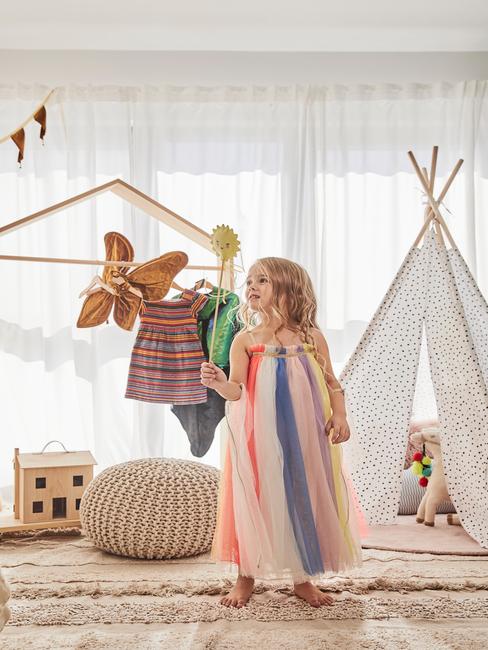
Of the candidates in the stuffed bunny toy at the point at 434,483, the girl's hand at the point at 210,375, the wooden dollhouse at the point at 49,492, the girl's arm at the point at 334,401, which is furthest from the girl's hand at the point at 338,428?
the wooden dollhouse at the point at 49,492

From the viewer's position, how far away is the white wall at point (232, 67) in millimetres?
4035

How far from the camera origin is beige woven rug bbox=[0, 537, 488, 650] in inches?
72.3

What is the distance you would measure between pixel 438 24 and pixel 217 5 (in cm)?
112

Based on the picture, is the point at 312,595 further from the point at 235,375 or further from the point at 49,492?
the point at 49,492

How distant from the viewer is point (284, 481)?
6.77ft

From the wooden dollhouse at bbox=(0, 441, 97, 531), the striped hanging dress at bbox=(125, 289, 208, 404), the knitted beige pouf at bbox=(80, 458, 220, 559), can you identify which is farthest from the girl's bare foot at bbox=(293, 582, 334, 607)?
the wooden dollhouse at bbox=(0, 441, 97, 531)

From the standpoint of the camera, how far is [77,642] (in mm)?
1813

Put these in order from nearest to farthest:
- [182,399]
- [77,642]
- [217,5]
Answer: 1. [77,642]
2. [182,399]
3. [217,5]

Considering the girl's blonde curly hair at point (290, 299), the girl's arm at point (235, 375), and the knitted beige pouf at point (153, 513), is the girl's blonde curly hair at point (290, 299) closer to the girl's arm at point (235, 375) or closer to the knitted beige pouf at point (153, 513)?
the girl's arm at point (235, 375)

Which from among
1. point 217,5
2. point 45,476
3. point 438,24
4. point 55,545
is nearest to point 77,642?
point 55,545

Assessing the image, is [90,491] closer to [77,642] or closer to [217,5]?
[77,642]

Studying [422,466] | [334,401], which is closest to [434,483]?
[422,466]

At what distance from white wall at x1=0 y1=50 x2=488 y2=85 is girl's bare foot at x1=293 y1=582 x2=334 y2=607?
9.33 feet

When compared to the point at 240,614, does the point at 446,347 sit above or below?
above
